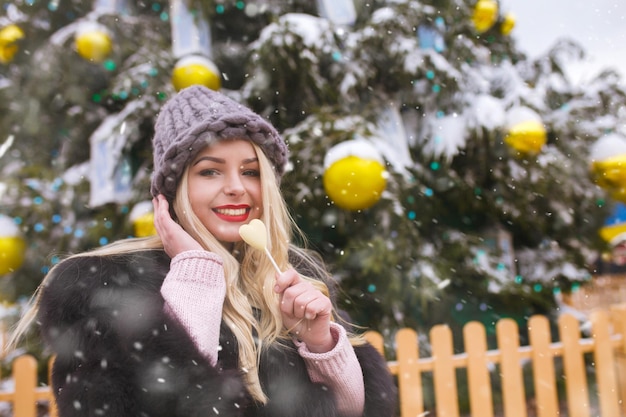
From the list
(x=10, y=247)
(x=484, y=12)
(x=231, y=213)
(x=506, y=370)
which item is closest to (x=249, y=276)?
(x=231, y=213)

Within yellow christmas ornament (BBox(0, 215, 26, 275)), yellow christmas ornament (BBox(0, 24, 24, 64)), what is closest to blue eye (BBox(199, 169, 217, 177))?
yellow christmas ornament (BBox(0, 215, 26, 275))

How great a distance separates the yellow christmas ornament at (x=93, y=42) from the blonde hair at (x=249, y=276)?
1.85 metres

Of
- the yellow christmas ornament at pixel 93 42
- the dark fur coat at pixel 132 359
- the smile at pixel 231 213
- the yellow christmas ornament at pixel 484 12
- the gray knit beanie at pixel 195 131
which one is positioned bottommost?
the dark fur coat at pixel 132 359

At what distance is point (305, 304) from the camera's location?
1140 millimetres

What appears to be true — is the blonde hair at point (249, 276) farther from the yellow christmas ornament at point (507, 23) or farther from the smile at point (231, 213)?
the yellow christmas ornament at point (507, 23)

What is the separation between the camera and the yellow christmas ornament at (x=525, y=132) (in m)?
2.90

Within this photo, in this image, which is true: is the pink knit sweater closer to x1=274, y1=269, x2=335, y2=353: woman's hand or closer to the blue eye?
x1=274, y1=269, x2=335, y2=353: woman's hand

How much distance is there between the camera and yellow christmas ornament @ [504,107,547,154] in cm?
290

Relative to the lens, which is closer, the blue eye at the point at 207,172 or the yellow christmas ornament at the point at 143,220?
the blue eye at the point at 207,172

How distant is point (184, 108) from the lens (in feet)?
4.69

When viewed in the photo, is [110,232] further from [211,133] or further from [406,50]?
[406,50]

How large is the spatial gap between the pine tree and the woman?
1.20 m

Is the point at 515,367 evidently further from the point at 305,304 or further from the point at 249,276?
the point at 305,304

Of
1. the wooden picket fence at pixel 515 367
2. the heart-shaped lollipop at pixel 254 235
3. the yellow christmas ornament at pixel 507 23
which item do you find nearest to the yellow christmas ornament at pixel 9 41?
the heart-shaped lollipop at pixel 254 235
